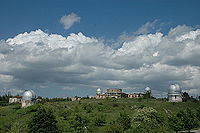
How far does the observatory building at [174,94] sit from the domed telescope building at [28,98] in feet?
224

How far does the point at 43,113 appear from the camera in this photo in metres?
68.4

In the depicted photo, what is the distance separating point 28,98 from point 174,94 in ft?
238

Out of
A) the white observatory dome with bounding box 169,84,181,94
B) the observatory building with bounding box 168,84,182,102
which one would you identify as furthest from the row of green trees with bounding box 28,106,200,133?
the white observatory dome with bounding box 169,84,181,94

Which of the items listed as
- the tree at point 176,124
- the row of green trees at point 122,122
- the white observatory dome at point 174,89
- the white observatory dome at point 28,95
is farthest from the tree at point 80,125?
the white observatory dome at point 174,89

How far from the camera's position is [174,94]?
Answer: 141 meters

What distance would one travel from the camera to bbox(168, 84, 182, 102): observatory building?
14100 cm

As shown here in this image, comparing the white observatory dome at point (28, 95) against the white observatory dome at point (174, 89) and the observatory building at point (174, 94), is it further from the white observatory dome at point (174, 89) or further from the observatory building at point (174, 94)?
the white observatory dome at point (174, 89)

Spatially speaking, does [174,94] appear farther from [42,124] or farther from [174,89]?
[42,124]

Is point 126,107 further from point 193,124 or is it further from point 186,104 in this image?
point 193,124

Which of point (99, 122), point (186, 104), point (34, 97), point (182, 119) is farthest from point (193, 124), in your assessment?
point (34, 97)

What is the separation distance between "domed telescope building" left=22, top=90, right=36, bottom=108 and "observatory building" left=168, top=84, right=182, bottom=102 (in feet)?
224

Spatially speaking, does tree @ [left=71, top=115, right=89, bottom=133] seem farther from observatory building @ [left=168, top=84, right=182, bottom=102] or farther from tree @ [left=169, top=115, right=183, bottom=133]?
observatory building @ [left=168, top=84, right=182, bottom=102]

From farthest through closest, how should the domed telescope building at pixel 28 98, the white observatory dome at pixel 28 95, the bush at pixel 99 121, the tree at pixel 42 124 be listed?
1. the white observatory dome at pixel 28 95
2. the domed telescope building at pixel 28 98
3. the bush at pixel 99 121
4. the tree at pixel 42 124

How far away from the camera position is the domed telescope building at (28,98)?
431 feet
